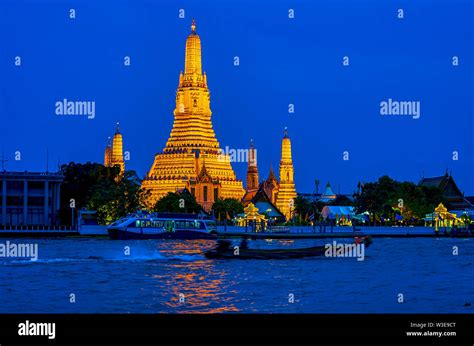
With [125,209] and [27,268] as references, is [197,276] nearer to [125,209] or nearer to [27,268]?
[27,268]

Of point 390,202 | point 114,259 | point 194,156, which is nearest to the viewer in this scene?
point 114,259

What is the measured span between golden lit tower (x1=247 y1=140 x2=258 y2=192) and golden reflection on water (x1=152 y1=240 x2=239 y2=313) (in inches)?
4571

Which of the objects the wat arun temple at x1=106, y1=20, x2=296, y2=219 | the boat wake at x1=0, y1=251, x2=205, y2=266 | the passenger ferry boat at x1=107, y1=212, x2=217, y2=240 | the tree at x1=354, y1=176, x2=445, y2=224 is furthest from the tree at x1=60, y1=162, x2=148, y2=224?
the boat wake at x1=0, y1=251, x2=205, y2=266

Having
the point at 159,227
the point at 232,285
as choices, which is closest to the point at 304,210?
the point at 159,227

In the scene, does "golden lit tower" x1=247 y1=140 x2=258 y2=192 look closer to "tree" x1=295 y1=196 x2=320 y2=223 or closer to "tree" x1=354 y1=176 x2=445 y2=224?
"tree" x1=295 y1=196 x2=320 y2=223

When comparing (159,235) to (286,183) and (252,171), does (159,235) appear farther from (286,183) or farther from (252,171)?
(252,171)

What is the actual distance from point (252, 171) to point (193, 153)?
104 ft

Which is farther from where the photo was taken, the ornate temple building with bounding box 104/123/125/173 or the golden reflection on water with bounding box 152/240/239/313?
the ornate temple building with bounding box 104/123/125/173

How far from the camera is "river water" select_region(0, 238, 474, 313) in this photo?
110ft

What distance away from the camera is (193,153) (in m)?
148

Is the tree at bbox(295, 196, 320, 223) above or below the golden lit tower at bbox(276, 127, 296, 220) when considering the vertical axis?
below
